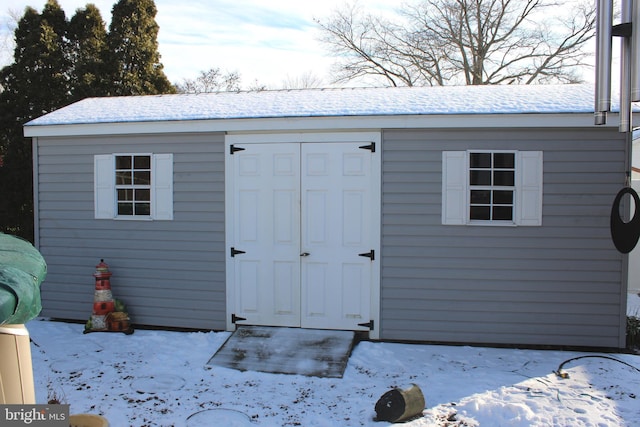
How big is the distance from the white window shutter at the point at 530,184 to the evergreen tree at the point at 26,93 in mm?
9666

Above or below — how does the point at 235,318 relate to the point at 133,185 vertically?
below

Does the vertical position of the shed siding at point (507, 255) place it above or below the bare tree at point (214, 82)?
below

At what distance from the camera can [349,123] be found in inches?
229

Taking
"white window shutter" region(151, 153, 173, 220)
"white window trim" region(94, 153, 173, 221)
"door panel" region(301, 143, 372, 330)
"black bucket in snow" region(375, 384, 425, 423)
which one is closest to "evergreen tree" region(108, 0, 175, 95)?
"white window trim" region(94, 153, 173, 221)

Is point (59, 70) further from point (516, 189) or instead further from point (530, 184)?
point (530, 184)

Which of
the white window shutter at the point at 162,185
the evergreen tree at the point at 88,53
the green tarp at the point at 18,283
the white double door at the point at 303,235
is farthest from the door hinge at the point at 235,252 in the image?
the evergreen tree at the point at 88,53

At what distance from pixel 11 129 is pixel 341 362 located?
9.96 m

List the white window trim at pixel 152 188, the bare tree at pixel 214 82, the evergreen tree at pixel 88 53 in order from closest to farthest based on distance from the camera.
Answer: the white window trim at pixel 152 188
the evergreen tree at pixel 88 53
the bare tree at pixel 214 82

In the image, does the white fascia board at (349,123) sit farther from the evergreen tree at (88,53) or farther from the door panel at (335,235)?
the evergreen tree at (88,53)

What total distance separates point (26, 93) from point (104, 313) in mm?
7578

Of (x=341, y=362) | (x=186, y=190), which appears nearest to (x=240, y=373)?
(x=341, y=362)

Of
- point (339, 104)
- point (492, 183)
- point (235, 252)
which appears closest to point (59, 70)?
point (235, 252)

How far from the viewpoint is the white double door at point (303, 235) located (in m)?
5.95

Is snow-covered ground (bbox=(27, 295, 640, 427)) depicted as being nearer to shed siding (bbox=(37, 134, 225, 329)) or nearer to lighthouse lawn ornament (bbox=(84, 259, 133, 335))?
lighthouse lawn ornament (bbox=(84, 259, 133, 335))
